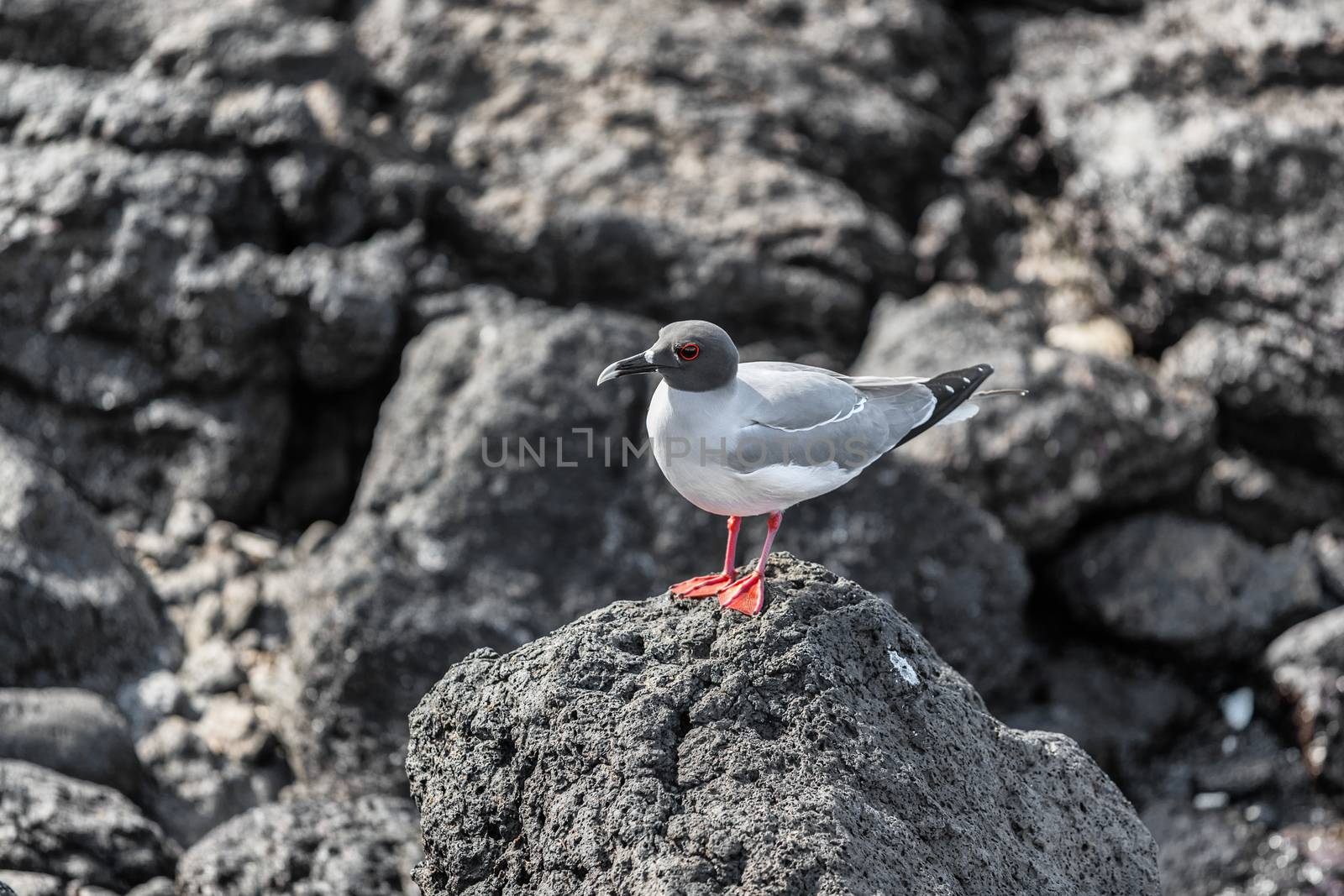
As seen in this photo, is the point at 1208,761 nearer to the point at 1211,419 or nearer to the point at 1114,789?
the point at 1211,419

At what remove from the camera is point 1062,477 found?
9586 millimetres

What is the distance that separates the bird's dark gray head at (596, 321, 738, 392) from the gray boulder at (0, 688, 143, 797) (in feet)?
14.7

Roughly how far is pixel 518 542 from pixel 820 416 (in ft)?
12.1

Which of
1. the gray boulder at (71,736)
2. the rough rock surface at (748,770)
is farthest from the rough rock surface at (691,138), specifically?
the rough rock surface at (748,770)

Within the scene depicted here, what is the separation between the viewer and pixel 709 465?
4.78m

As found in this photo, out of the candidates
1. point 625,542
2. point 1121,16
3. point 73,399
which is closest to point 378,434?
point 625,542

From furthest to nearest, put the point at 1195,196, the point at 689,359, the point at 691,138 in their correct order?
the point at 691,138 < the point at 1195,196 < the point at 689,359

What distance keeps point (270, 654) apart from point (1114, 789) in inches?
240

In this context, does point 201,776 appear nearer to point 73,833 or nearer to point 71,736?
point 71,736

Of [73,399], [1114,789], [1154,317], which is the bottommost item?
[73,399]

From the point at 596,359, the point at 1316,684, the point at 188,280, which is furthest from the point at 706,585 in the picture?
the point at 188,280

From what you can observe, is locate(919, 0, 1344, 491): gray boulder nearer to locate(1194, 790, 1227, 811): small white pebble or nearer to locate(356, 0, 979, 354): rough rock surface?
locate(356, 0, 979, 354): rough rock surface

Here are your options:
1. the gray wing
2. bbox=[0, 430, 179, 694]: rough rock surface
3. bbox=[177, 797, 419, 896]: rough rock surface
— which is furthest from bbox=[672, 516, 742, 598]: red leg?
bbox=[0, 430, 179, 694]: rough rock surface

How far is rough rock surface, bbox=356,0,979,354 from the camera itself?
10.6 meters
